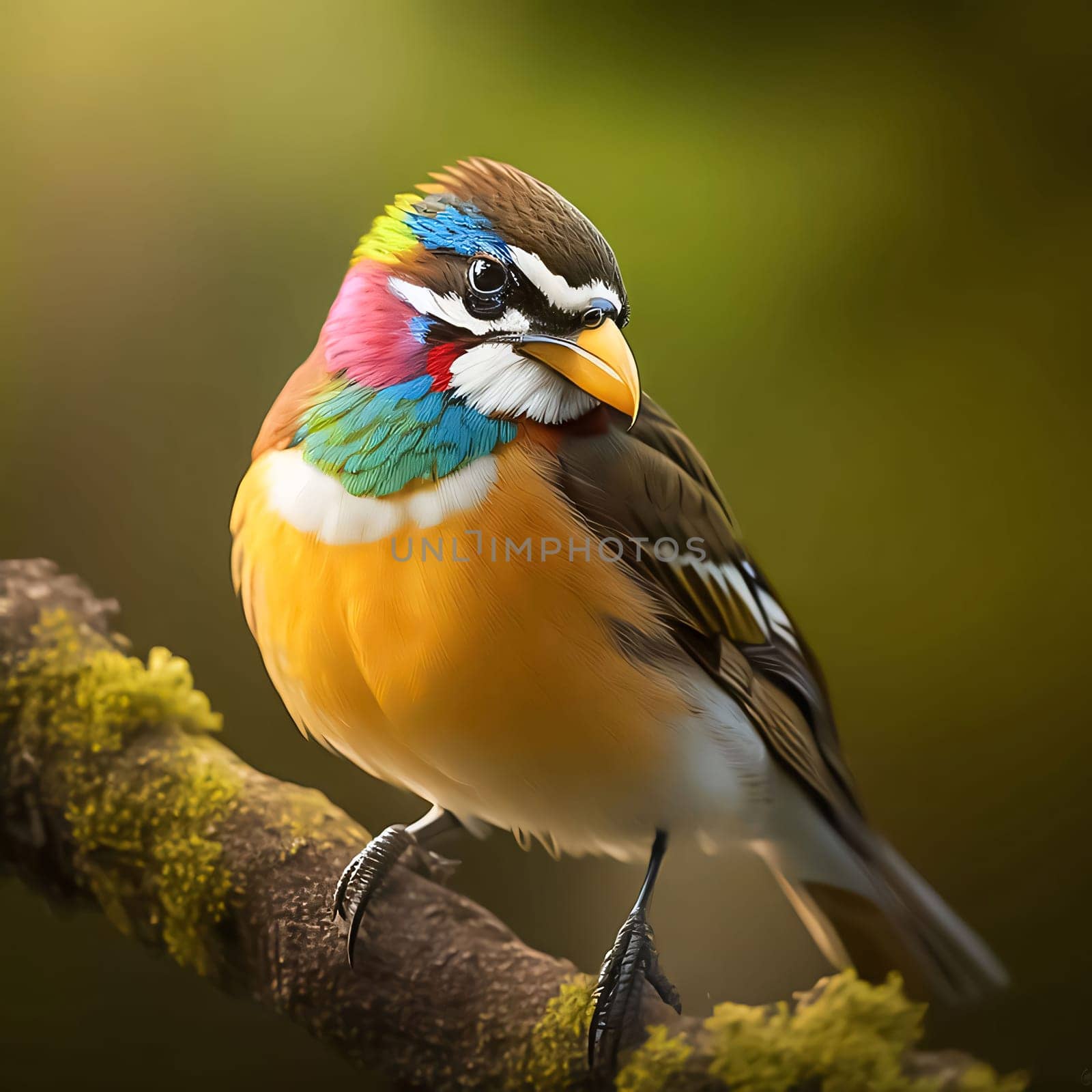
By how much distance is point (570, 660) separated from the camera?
1098 mm

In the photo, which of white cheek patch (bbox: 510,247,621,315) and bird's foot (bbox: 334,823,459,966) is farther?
bird's foot (bbox: 334,823,459,966)

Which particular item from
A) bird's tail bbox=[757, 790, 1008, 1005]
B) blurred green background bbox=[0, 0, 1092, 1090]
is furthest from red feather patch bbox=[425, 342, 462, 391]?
bird's tail bbox=[757, 790, 1008, 1005]

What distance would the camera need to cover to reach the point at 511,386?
1.11 m

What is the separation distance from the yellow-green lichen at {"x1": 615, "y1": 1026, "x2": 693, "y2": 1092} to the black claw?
0.38 metres

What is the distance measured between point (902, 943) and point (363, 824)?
72 centimetres

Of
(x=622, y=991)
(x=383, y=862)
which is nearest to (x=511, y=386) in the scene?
(x=383, y=862)

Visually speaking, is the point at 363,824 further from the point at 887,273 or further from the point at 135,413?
the point at 887,273

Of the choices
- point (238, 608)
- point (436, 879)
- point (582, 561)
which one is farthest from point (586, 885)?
point (238, 608)

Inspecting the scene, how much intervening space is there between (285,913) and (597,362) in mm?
841

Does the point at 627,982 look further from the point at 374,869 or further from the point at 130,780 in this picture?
the point at 130,780

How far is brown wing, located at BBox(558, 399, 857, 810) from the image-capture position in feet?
3.73

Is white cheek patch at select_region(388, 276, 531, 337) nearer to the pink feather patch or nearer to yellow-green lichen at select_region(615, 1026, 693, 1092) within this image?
the pink feather patch

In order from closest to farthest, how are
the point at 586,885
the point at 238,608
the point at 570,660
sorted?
the point at 570,660 → the point at 586,885 → the point at 238,608

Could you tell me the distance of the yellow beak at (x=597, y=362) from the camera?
41.9 inches
